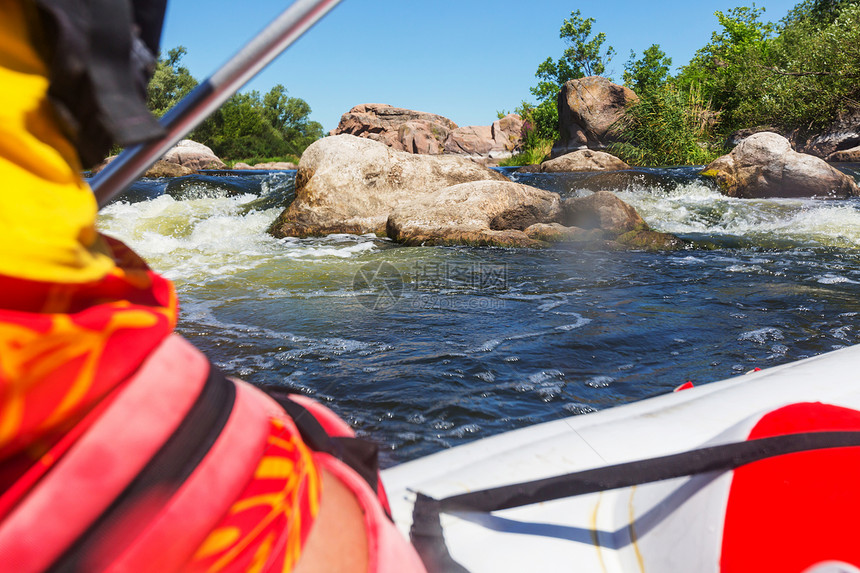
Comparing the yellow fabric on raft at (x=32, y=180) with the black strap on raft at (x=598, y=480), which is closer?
the yellow fabric on raft at (x=32, y=180)

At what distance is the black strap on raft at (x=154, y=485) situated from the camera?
1.39 feet

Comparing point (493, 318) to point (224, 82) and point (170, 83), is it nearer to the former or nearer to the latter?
point (224, 82)

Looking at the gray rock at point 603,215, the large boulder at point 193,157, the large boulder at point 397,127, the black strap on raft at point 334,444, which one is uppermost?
the large boulder at point 397,127

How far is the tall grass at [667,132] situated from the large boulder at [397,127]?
20446 millimetres

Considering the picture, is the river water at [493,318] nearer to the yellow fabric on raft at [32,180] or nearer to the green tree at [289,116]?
the yellow fabric on raft at [32,180]

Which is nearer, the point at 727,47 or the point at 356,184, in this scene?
the point at 356,184

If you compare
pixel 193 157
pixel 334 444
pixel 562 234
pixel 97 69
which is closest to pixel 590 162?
pixel 562 234

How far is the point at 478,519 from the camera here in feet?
3.67

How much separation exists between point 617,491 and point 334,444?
2.24 feet

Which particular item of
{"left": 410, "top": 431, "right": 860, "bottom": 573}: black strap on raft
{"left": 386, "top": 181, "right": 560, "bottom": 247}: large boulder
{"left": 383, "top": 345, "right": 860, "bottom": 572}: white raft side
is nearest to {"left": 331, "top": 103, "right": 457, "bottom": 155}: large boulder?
{"left": 386, "top": 181, "right": 560, "bottom": 247}: large boulder

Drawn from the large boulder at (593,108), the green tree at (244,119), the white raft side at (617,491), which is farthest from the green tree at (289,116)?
the white raft side at (617,491)

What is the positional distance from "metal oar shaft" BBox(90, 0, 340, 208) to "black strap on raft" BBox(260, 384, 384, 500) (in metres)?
0.34

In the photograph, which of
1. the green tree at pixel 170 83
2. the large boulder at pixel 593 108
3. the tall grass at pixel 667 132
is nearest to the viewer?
the tall grass at pixel 667 132

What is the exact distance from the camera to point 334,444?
737 millimetres
